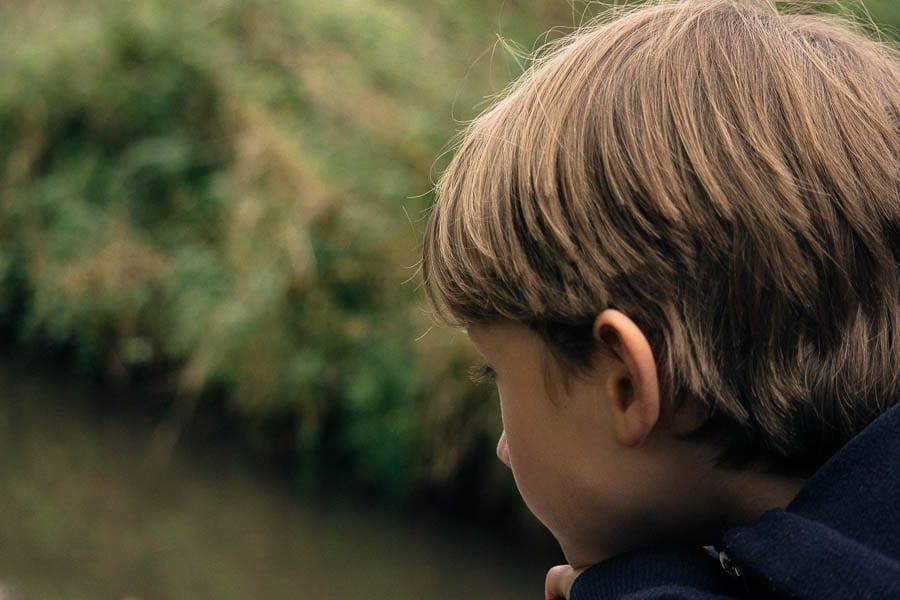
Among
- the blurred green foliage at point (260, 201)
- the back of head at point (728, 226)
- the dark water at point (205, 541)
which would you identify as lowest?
the dark water at point (205, 541)

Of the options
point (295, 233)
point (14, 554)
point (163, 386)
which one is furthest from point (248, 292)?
point (14, 554)

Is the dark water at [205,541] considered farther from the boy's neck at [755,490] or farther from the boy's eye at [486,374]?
the boy's neck at [755,490]

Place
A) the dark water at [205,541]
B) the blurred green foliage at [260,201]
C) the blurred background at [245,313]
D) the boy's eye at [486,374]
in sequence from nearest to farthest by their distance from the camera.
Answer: the boy's eye at [486,374] → the dark water at [205,541] → the blurred background at [245,313] → the blurred green foliage at [260,201]

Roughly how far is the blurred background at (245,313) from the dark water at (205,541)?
1cm

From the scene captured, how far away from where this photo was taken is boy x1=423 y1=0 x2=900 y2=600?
0.87m

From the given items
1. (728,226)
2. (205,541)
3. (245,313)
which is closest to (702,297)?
(728,226)

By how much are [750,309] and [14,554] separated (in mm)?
3823

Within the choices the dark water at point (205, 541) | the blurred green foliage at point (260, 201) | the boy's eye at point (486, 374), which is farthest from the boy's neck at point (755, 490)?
the dark water at point (205, 541)

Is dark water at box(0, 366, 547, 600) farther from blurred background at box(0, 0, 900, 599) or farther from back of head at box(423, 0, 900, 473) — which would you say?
back of head at box(423, 0, 900, 473)

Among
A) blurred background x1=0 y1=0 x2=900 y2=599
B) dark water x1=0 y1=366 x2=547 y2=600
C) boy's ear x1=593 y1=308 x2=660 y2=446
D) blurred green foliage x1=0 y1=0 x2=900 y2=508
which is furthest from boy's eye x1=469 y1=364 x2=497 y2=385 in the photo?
dark water x1=0 y1=366 x2=547 y2=600

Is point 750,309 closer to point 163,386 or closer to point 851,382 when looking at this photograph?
point 851,382

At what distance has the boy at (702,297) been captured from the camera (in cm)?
87

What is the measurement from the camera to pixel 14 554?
13.5 feet

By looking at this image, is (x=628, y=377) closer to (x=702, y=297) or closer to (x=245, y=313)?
(x=702, y=297)
